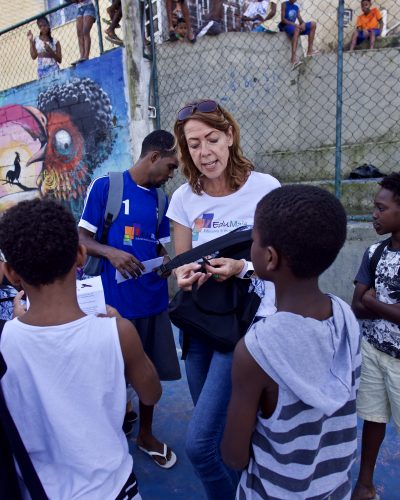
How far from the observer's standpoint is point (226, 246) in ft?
5.37

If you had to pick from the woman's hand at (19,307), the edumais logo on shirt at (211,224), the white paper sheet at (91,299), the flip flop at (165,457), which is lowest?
the flip flop at (165,457)

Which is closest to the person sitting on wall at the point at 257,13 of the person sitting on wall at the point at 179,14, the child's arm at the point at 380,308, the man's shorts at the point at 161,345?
the person sitting on wall at the point at 179,14

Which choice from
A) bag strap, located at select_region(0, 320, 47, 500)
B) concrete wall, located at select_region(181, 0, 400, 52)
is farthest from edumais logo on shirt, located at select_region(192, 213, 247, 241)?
concrete wall, located at select_region(181, 0, 400, 52)

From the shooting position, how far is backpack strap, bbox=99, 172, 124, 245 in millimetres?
2445

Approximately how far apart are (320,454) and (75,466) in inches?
28.4

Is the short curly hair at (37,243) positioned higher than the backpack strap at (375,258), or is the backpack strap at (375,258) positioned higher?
the short curly hair at (37,243)

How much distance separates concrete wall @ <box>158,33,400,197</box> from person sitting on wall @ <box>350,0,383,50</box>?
1.78 m

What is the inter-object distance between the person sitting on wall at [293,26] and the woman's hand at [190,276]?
19.1ft

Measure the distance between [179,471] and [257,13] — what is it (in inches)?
317

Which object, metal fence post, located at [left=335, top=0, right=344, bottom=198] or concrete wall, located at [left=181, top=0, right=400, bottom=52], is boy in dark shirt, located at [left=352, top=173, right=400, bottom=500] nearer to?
metal fence post, located at [left=335, top=0, right=344, bottom=198]

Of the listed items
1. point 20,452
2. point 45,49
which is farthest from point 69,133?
point 20,452

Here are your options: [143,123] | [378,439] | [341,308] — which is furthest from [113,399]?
[143,123]

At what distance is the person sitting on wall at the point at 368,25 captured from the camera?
25.4ft

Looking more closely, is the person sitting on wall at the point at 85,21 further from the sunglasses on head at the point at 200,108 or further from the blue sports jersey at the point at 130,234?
the sunglasses on head at the point at 200,108
